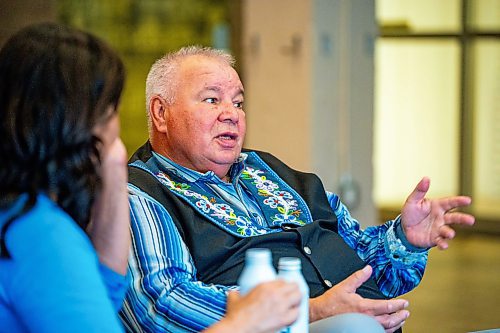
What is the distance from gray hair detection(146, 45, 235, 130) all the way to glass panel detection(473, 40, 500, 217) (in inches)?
226

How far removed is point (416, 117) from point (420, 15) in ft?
3.07

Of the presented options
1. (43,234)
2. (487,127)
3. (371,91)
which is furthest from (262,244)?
(487,127)

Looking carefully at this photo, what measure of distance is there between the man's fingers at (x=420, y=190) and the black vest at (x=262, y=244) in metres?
0.28

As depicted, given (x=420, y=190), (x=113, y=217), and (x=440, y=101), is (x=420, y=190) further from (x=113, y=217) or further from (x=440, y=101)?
(x=440, y=101)

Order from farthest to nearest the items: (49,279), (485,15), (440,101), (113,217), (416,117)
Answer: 1. (416,117)
2. (440,101)
3. (485,15)
4. (113,217)
5. (49,279)

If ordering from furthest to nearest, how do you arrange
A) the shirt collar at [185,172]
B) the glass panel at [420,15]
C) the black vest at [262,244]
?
the glass panel at [420,15] < the shirt collar at [185,172] < the black vest at [262,244]

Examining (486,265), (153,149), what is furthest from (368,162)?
(153,149)

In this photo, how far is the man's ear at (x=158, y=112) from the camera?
2934mm

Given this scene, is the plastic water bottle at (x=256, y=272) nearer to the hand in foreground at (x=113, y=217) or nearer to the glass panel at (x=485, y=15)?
the hand in foreground at (x=113, y=217)

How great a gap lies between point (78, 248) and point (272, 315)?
1.17 feet

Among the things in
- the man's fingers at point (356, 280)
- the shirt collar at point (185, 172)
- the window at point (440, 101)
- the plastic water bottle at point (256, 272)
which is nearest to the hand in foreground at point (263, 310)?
the plastic water bottle at point (256, 272)

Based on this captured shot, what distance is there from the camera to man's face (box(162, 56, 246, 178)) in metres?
2.87

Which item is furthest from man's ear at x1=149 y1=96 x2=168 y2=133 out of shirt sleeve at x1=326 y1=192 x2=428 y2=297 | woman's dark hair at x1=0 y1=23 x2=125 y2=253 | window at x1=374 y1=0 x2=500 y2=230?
window at x1=374 y1=0 x2=500 y2=230

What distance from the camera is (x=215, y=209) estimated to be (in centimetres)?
273
